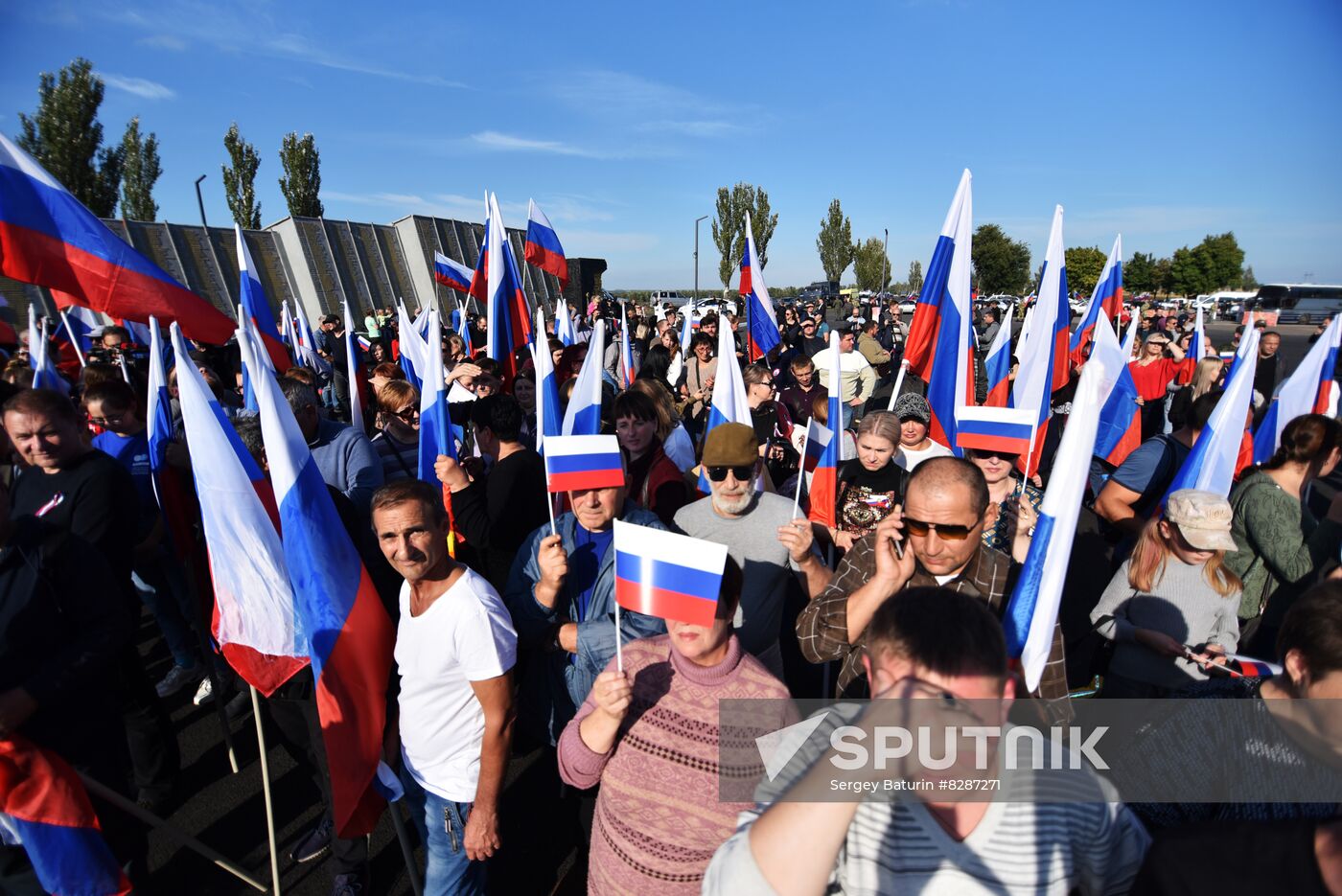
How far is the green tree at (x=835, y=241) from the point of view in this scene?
6800 centimetres

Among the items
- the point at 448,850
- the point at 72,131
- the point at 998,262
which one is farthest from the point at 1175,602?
the point at 998,262

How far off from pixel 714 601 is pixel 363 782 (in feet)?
5.56

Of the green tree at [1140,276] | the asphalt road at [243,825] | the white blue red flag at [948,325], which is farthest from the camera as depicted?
the green tree at [1140,276]

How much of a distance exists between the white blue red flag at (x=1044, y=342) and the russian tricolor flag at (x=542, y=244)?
17.4 feet

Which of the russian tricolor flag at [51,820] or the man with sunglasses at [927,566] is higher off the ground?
the man with sunglasses at [927,566]

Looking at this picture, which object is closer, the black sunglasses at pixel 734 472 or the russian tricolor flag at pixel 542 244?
the black sunglasses at pixel 734 472

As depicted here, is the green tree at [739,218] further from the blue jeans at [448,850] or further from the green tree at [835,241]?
the blue jeans at [448,850]

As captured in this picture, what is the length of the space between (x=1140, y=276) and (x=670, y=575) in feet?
264

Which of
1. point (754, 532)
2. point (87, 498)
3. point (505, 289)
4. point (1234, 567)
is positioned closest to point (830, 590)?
point (754, 532)

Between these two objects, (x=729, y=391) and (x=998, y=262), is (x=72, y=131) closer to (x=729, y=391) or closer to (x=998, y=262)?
(x=729, y=391)

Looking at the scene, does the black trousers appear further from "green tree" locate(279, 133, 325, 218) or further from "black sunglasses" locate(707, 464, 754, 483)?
"green tree" locate(279, 133, 325, 218)

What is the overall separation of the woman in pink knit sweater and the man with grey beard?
3.13 ft

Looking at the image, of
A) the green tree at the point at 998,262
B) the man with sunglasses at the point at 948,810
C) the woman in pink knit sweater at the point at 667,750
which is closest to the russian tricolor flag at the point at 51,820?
the woman in pink knit sweater at the point at 667,750

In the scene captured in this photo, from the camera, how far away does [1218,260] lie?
69.6m
